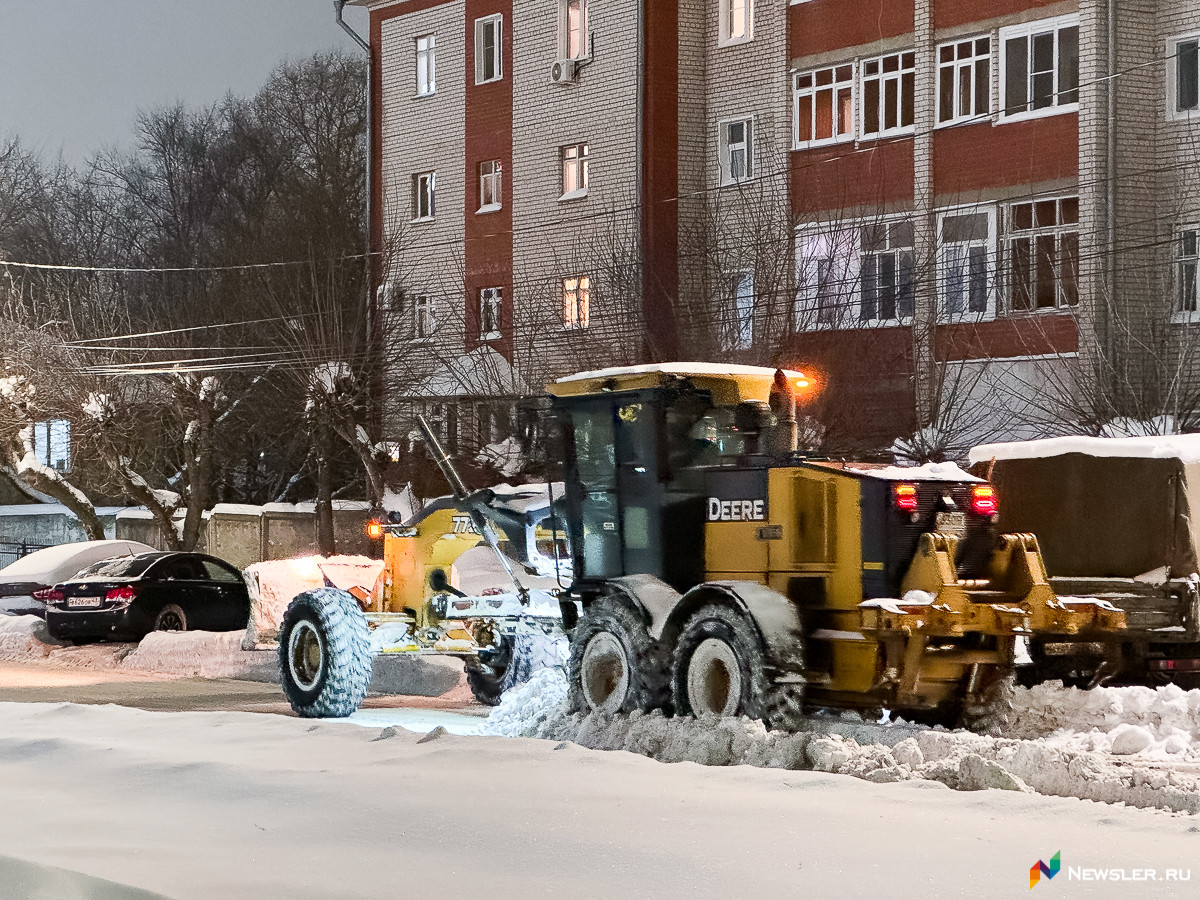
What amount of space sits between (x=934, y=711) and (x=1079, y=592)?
1.95m

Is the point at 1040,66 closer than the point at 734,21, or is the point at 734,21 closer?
the point at 1040,66

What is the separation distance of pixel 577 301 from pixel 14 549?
1023 inches

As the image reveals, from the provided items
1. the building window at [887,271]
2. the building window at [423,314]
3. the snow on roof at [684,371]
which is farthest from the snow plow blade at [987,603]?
the building window at [423,314]

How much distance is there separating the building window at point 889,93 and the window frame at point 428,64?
12.8 meters

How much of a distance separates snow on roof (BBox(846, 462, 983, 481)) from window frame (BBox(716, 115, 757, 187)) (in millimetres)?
23775

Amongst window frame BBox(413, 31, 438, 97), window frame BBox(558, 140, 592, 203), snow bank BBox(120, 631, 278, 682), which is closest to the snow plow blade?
snow bank BBox(120, 631, 278, 682)

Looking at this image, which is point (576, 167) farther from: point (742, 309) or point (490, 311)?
point (742, 309)

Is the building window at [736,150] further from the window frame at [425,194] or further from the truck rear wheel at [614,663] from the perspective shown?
the truck rear wheel at [614,663]

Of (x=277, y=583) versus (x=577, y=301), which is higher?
(x=577, y=301)

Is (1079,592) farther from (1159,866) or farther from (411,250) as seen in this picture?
(411,250)

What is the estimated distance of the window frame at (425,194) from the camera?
42.8 m

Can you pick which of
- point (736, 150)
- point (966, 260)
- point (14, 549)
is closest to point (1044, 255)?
point (966, 260)

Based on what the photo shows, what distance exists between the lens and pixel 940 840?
7.89 m

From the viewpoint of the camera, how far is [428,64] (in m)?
43.5
